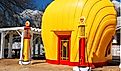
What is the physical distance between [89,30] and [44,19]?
151 inches

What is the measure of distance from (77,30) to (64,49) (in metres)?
1.92

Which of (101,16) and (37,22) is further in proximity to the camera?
(37,22)

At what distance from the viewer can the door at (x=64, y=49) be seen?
2036cm

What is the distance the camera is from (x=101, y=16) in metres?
19.8

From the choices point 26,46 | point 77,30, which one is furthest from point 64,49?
point 26,46

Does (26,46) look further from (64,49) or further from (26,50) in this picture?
(64,49)

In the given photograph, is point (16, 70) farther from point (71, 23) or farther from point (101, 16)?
point (101, 16)

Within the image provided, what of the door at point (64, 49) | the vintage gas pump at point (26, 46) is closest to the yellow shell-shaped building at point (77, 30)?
the door at point (64, 49)

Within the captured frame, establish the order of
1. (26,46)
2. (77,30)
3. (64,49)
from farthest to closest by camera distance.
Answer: (26,46) → (64,49) → (77,30)

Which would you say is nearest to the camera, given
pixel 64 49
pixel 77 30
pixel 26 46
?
pixel 77 30

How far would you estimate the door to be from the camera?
2036cm

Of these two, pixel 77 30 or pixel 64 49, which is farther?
pixel 64 49

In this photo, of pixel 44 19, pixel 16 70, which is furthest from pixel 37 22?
pixel 16 70

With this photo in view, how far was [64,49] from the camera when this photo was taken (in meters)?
20.6
